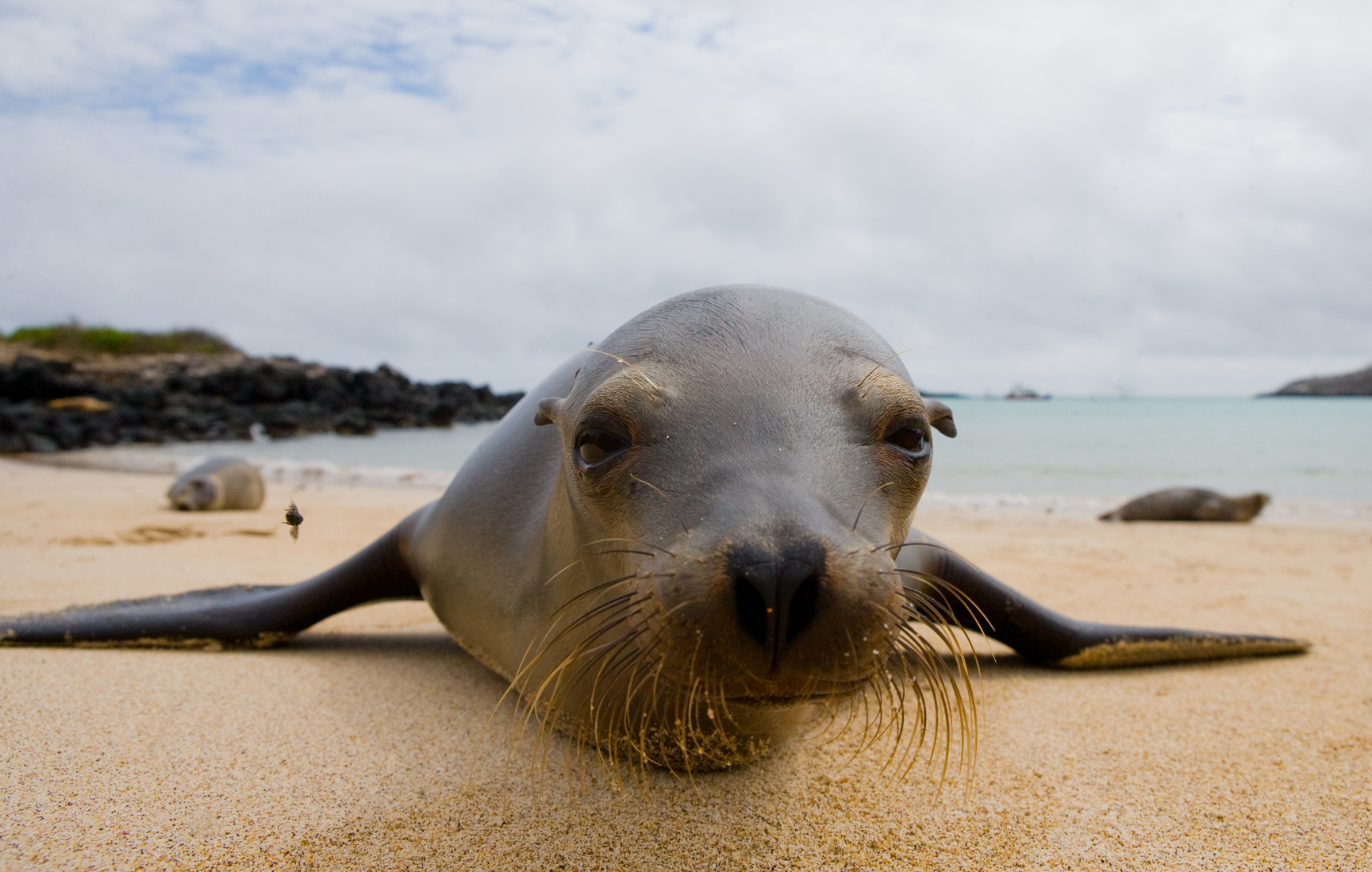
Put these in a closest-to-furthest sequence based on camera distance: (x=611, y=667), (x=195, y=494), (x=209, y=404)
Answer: (x=611, y=667)
(x=195, y=494)
(x=209, y=404)

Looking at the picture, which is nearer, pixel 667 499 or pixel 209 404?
pixel 667 499

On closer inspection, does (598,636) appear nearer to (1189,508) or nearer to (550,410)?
(550,410)

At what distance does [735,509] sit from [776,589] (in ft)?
0.67

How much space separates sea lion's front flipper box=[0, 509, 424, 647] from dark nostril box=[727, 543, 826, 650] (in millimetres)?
2334

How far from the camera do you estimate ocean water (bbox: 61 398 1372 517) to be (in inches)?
604

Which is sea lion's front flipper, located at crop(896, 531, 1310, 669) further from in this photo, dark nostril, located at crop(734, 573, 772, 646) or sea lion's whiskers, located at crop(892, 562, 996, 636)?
dark nostril, located at crop(734, 573, 772, 646)

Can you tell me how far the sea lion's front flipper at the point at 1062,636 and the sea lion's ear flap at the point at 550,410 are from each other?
60.7 inches

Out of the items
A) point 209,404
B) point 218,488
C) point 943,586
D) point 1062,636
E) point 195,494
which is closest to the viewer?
point 943,586

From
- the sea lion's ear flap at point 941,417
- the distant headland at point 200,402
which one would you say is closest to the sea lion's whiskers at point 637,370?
the sea lion's ear flap at point 941,417

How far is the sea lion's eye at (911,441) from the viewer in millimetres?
1965

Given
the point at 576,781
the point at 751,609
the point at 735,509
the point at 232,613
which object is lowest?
the point at 576,781

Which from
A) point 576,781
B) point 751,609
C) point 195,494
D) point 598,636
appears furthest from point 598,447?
point 195,494

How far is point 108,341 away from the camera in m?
47.2

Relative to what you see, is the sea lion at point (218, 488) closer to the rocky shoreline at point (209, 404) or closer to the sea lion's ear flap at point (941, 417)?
the sea lion's ear flap at point (941, 417)
